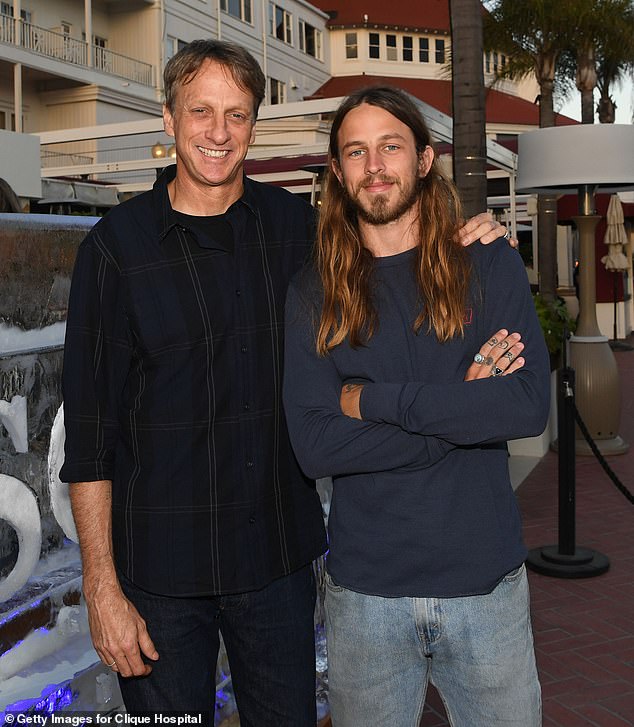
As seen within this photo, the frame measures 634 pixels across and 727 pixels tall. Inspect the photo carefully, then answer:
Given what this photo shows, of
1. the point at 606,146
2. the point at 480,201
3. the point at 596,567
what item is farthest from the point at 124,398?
the point at 606,146

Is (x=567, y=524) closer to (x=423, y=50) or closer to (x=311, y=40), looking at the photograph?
(x=311, y=40)

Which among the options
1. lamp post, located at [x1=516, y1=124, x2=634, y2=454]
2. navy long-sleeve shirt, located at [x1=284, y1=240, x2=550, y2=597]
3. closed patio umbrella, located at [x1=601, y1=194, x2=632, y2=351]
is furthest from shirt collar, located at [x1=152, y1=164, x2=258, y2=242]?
closed patio umbrella, located at [x1=601, y1=194, x2=632, y2=351]

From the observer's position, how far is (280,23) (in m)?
36.6

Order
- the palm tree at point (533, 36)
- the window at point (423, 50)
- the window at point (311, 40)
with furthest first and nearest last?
1. the window at point (423, 50)
2. the window at point (311, 40)
3. the palm tree at point (533, 36)

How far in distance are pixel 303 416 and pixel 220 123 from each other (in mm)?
783

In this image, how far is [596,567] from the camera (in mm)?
5414

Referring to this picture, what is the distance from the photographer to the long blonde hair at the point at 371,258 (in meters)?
2.07

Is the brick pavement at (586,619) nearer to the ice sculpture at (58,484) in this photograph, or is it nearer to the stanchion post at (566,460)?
the stanchion post at (566,460)

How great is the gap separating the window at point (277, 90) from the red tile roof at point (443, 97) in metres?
2.27

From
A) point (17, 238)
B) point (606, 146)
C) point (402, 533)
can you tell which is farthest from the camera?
point (606, 146)

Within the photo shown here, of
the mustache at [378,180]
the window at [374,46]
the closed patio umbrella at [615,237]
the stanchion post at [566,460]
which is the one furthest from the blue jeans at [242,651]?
the window at [374,46]

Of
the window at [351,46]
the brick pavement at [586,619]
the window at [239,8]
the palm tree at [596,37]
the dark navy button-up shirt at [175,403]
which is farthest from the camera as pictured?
the window at [351,46]

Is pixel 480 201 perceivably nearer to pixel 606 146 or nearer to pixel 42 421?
pixel 606 146

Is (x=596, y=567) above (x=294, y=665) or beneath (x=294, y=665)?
beneath
